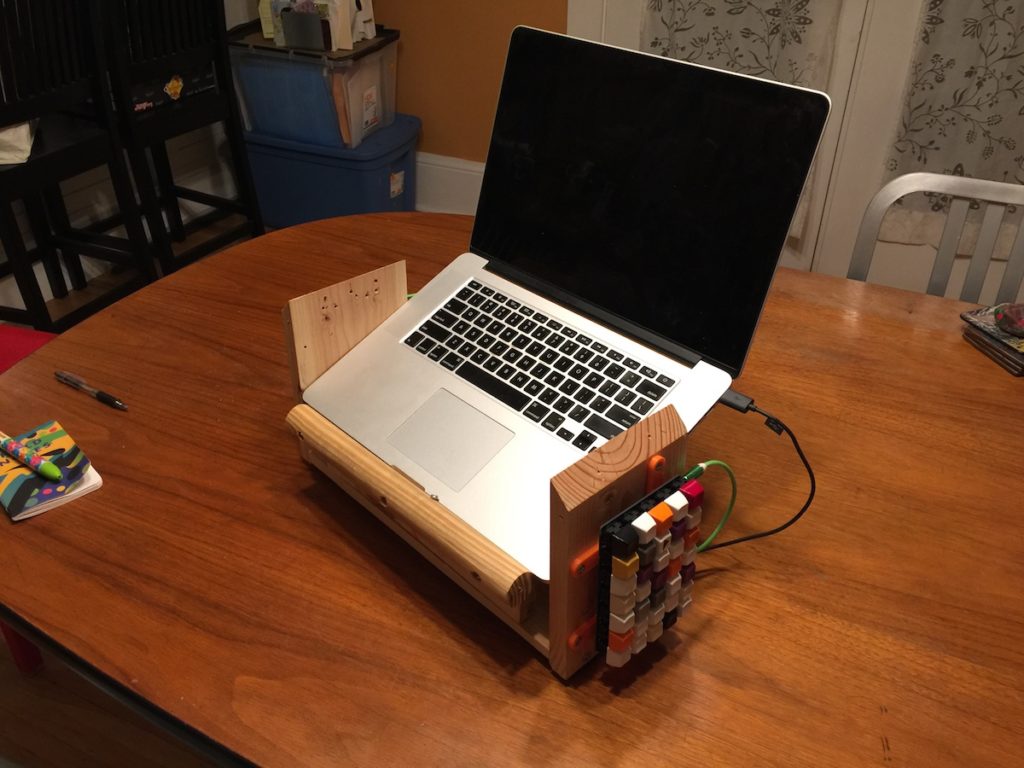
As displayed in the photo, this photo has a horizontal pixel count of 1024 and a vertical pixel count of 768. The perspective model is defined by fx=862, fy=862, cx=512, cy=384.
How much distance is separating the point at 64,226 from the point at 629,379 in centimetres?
220

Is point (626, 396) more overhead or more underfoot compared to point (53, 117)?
more overhead

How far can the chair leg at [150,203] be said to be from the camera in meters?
2.20

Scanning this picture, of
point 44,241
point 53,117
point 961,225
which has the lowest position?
point 44,241

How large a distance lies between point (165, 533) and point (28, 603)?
0.11m

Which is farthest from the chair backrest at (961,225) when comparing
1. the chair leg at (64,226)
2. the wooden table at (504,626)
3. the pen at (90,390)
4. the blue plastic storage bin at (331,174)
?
the chair leg at (64,226)

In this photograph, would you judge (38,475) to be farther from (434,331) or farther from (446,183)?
(446,183)

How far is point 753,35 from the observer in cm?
219

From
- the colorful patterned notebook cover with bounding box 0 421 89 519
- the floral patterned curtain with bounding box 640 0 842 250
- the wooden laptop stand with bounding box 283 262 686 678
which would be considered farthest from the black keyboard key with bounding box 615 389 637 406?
the floral patterned curtain with bounding box 640 0 842 250

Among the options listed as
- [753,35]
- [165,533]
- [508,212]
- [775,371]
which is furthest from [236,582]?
[753,35]

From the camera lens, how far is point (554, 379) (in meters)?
0.79

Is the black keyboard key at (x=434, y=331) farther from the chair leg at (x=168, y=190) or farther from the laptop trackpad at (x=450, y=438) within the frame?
→ the chair leg at (x=168, y=190)

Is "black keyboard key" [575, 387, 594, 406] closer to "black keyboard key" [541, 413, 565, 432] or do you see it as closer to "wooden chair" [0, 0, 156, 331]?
"black keyboard key" [541, 413, 565, 432]

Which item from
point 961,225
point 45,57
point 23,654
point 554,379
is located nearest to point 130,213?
point 45,57

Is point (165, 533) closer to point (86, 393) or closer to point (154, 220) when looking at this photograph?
point (86, 393)
